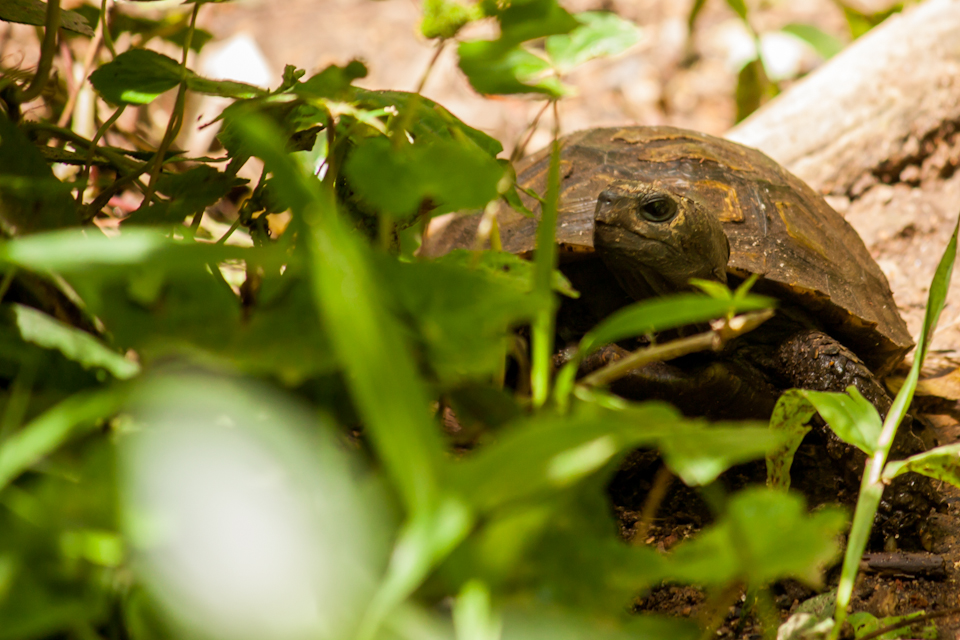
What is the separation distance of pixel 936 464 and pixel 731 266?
1.12 meters

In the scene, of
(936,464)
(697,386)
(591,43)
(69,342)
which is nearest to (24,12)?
(69,342)

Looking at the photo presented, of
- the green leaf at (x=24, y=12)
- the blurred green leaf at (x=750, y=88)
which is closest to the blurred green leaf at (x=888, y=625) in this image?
the green leaf at (x=24, y=12)

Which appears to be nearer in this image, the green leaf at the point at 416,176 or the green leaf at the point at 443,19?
the green leaf at the point at 416,176

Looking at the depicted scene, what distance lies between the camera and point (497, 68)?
0.80 m

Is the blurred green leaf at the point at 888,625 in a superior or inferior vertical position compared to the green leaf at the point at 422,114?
inferior

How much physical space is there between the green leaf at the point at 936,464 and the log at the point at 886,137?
2.40 metres

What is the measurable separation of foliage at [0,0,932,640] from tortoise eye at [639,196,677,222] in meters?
1.14

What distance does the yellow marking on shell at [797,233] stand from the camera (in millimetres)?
2092

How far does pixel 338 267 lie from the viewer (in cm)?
47

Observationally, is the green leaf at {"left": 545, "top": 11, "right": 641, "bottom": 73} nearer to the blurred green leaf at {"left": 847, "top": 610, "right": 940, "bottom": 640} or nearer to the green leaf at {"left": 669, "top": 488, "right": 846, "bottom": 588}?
the green leaf at {"left": 669, "top": 488, "right": 846, "bottom": 588}

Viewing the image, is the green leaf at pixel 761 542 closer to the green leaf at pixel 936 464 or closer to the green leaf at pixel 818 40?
the green leaf at pixel 936 464

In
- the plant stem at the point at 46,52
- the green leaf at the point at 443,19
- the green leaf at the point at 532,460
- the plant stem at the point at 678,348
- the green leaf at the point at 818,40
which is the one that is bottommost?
the green leaf at the point at 818,40

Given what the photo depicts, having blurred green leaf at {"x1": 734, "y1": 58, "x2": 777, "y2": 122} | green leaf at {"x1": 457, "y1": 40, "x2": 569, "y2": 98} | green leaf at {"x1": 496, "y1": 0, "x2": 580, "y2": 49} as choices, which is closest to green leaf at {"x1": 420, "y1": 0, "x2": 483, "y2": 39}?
green leaf at {"x1": 457, "y1": 40, "x2": 569, "y2": 98}

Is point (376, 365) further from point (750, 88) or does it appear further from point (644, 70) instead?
point (644, 70)
